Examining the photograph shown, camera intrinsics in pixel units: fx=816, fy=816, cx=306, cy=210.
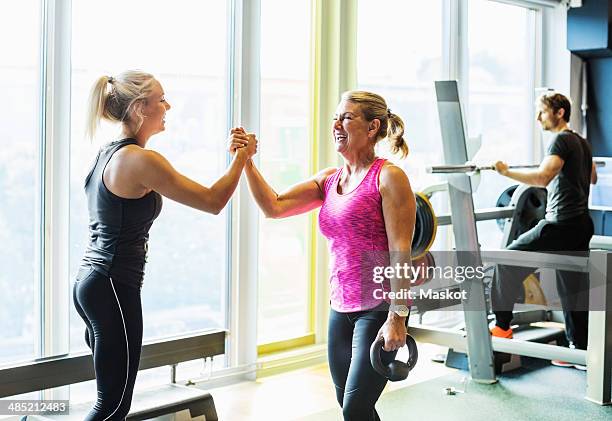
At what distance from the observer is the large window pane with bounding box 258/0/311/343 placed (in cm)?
483

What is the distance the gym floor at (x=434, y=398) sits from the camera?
3.94m

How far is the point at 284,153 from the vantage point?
4.93m

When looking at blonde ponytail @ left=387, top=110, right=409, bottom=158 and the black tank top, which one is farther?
blonde ponytail @ left=387, top=110, right=409, bottom=158

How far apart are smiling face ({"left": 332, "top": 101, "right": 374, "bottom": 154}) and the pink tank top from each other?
0.11 metres

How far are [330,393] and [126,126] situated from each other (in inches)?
87.7

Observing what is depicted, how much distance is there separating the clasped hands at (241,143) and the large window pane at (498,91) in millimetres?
3657

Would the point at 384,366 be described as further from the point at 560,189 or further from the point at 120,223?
the point at 560,189

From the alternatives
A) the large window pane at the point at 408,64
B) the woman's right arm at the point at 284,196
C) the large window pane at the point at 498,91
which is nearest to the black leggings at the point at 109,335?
the woman's right arm at the point at 284,196

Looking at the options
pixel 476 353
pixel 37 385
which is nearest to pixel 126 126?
pixel 37 385

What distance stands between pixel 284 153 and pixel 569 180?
1.66 metres

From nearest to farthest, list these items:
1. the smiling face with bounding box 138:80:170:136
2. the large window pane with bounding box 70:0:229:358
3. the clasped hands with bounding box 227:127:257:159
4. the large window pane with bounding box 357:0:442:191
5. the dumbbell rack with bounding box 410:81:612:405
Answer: the smiling face with bounding box 138:80:170:136
the clasped hands with bounding box 227:127:257:159
the large window pane with bounding box 70:0:229:358
the dumbbell rack with bounding box 410:81:612:405
the large window pane with bounding box 357:0:442:191

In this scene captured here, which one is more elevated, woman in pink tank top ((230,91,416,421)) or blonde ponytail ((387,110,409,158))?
blonde ponytail ((387,110,409,158))

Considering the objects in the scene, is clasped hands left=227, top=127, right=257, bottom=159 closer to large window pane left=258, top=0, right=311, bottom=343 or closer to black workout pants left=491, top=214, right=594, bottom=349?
large window pane left=258, top=0, right=311, bottom=343

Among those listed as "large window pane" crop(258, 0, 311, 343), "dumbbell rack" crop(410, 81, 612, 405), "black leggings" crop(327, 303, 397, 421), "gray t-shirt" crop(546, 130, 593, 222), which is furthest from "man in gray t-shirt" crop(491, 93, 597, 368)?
"black leggings" crop(327, 303, 397, 421)
